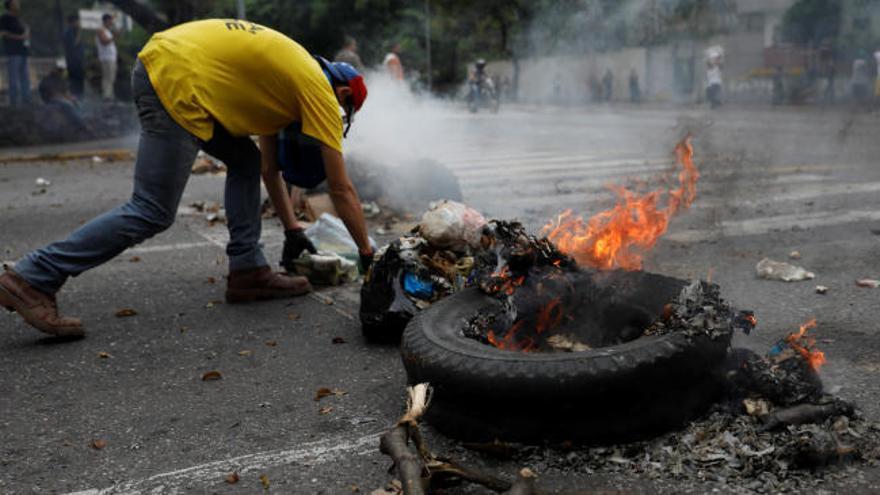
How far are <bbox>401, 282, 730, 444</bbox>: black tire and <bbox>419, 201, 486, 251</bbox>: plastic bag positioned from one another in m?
1.40

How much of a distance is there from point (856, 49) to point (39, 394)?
4.75 metres

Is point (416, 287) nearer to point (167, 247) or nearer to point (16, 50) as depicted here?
point (167, 247)

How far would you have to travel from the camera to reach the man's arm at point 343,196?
389 centimetres

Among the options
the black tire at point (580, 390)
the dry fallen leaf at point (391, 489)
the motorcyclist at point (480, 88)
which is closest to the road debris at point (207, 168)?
the motorcyclist at point (480, 88)

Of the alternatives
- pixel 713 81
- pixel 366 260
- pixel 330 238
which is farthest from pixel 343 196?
pixel 713 81

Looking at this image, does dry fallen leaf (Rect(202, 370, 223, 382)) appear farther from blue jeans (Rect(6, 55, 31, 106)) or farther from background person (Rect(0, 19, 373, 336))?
blue jeans (Rect(6, 55, 31, 106))

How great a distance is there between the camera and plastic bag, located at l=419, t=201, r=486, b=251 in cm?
416

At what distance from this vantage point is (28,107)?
54.3ft

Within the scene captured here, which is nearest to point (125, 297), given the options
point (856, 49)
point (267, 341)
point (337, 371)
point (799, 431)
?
point (267, 341)

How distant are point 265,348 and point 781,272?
119 inches

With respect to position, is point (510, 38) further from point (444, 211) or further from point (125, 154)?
point (125, 154)

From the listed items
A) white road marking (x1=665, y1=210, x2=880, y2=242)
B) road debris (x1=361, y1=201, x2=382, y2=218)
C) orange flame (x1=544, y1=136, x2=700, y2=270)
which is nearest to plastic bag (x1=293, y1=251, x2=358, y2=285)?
orange flame (x1=544, y1=136, x2=700, y2=270)

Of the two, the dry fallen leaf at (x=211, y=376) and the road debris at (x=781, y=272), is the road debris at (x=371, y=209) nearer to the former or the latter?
the road debris at (x=781, y=272)

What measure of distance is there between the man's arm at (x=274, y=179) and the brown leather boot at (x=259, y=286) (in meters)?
0.37
